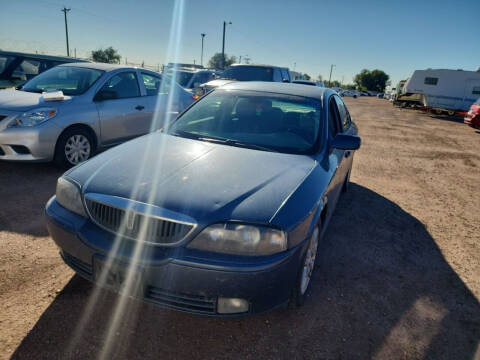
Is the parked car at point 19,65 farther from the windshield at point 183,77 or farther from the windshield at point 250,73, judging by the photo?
the windshield at point 250,73

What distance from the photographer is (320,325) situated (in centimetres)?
227

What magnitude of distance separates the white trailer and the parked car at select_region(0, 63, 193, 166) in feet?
68.4

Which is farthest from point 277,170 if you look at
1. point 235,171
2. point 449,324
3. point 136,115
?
point 136,115

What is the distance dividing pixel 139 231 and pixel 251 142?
136 cm

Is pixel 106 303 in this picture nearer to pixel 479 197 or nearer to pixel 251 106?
pixel 251 106

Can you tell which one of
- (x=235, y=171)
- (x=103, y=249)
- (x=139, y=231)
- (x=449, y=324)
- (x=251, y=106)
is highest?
(x=251, y=106)

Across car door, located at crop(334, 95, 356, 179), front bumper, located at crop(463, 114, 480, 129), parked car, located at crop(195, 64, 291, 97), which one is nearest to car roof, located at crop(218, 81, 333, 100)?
car door, located at crop(334, 95, 356, 179)

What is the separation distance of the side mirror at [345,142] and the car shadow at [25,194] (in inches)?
112

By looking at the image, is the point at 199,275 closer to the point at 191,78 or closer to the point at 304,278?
the point at 304,278

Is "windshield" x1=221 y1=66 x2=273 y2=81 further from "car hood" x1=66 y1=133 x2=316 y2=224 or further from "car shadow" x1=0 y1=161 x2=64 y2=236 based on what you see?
"car hood" x1=66 y1=133 x2=316 y2=224

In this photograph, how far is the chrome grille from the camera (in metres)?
1.83

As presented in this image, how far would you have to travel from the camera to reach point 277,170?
7.83ft

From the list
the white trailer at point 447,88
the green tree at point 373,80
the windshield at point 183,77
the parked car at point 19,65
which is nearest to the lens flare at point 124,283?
the parked car at point 19,65

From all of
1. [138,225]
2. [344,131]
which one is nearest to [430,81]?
[344,131]
